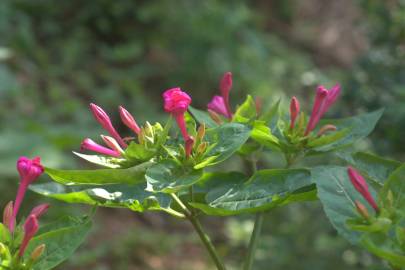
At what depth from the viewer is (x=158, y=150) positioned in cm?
123

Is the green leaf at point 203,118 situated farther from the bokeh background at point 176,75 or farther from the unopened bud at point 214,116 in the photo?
the bokeh background at point 176,75

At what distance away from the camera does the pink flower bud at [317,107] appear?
1.37 m

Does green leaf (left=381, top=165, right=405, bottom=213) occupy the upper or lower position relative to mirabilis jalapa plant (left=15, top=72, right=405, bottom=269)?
lower

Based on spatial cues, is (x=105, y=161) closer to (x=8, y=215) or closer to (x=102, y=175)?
(x=102, y=175)

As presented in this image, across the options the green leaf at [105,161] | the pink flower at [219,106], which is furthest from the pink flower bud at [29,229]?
the pink flower at [219,106]

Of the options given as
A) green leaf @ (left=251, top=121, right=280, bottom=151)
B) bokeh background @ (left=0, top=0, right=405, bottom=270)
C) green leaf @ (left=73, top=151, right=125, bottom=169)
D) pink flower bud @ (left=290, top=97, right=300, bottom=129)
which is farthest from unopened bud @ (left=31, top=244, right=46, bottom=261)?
bokeh background @ (left=0, top=0, right=405, bottom=270)

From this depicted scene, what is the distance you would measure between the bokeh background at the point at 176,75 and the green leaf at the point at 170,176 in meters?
1.66

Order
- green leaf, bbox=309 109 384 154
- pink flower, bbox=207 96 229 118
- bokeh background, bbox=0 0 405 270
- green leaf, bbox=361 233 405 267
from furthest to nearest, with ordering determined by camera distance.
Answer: bokeh background, bbox=0 0 405 270 → pink flower, bbox=207 96 229 118 → green leaf, bbox=309 109 384 154 → green leaf, bbox=361 233 405 267

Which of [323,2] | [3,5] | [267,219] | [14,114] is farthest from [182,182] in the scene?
[323,2]

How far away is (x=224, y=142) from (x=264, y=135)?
0.29ft

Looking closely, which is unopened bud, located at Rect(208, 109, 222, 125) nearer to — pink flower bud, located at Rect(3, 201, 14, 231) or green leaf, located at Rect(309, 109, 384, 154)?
green leaf, located at Rect(309, 109, 384, 154)

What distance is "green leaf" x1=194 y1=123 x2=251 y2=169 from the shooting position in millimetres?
1200

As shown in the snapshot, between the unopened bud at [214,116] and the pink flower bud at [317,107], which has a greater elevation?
the unopened bud at [214,116]

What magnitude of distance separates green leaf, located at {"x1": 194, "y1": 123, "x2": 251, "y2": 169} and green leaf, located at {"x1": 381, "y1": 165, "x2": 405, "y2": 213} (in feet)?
0.84
